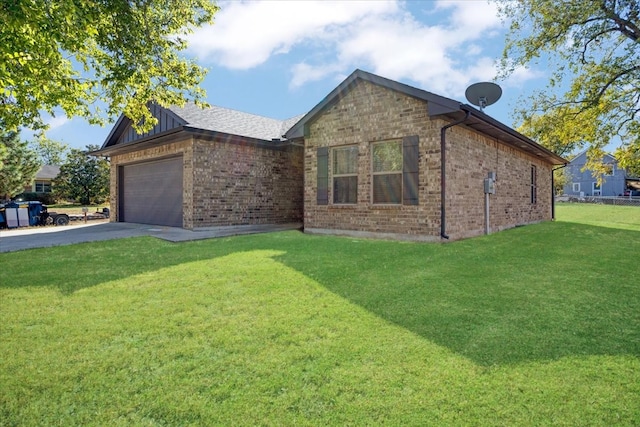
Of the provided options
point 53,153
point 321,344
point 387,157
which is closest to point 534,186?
point 387,157

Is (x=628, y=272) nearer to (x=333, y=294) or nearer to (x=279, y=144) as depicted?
(x=333, y=294)

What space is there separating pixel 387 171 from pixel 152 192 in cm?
929

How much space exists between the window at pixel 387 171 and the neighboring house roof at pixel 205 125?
14.5 ft

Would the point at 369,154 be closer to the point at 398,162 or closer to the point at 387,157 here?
the point at 387,157

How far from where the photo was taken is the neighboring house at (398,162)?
8.28m

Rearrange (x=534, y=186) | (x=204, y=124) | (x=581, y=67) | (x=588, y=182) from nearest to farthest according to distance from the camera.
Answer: (x=204, y=124)
(x=534, y=186)
(x=581, y=67)
(x=588, y=182)

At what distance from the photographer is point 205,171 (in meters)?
11.4

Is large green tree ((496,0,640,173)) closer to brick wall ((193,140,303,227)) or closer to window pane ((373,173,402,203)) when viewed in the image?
brick wall ((193,140,303,227))

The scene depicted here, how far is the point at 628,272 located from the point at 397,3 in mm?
8157

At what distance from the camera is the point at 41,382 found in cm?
253

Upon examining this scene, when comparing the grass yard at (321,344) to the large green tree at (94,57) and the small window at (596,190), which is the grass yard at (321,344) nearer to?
the large green tree at (94,57)

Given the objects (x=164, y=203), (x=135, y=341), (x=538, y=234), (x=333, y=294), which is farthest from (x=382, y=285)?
(x=164, y=203)

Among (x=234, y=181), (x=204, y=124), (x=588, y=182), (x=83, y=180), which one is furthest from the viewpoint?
(x=588, y=182)

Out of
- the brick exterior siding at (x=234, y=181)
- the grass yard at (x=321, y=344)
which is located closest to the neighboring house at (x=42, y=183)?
the brick exterior siding at (x=234, y=181)
